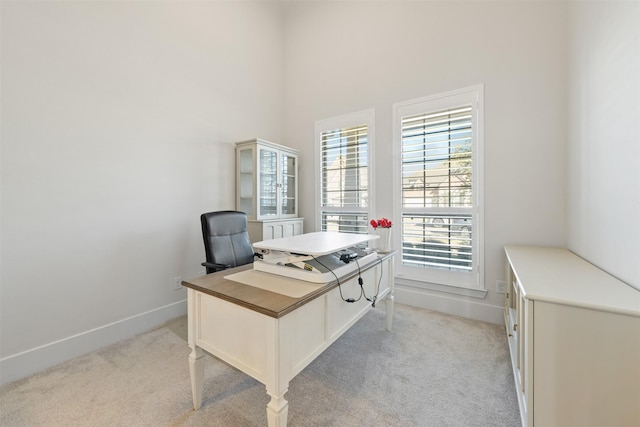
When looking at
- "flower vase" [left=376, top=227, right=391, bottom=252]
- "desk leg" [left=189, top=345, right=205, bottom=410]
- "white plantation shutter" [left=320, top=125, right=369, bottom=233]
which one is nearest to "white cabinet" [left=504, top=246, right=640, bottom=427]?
"flower vase" [left=376, top=227, right=391, bottom=252]

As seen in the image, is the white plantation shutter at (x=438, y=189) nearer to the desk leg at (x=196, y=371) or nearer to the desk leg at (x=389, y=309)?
the desk leg at (x=389, y=309)

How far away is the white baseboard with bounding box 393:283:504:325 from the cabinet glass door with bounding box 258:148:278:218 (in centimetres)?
177

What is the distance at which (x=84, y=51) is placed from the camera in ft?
6.41

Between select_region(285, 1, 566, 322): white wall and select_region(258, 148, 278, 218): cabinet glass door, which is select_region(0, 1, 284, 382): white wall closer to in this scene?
select_region(258, 148, 278, 218): cabinet glass door

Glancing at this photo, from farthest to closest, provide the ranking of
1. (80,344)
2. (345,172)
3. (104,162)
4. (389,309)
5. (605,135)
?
(345,172), (389,309), (104,162), (80,344), (605,135)

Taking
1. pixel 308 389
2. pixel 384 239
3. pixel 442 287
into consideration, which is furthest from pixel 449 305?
pixel 308 389

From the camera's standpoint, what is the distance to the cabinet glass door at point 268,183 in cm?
309

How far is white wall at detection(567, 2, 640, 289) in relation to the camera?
1.19 meters

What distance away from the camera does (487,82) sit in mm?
2383

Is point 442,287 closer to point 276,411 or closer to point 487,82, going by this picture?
point 487,82

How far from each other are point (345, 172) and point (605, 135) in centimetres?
223

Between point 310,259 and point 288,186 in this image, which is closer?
point 310,259

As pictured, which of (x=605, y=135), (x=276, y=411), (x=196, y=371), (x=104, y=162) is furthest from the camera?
(x=104, y=162)

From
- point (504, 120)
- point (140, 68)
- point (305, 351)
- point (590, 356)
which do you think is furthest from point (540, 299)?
point (140, 68)
